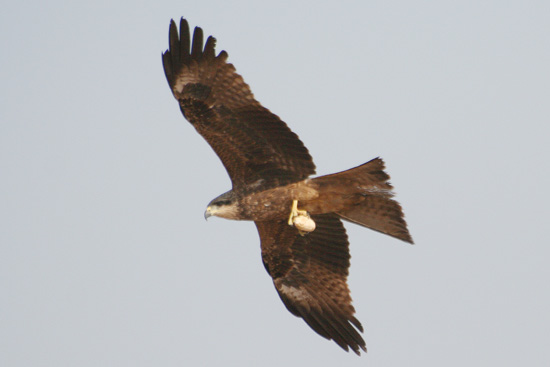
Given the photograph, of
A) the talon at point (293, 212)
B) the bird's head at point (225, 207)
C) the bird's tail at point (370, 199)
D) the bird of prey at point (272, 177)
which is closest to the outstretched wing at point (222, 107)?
the bird of prey at point (272, 177)

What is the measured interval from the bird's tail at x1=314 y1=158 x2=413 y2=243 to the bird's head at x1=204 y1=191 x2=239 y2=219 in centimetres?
84

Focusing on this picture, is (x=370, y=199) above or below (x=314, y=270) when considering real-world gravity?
above

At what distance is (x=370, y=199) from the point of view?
8727 mm

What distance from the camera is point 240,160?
8.84 m

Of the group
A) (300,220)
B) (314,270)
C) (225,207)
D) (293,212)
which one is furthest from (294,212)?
(314,270)

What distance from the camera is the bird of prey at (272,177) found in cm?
852

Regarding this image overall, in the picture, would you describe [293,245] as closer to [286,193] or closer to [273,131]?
[286,193]

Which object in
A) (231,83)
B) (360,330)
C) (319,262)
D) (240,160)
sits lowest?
(360,330)

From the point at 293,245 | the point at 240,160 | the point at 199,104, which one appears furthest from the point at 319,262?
the point at 199,104

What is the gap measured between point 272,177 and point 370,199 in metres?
0.99

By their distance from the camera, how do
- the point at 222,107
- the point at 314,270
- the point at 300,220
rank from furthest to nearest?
1. the point at 314,270
2. the point at 300,220
3. the point at 222,107

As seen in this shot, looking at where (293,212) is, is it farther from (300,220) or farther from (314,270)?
(314,270)

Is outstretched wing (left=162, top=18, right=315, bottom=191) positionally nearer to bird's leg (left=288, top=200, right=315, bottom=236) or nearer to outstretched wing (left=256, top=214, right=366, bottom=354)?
bird's leg (left=288, top=200, right=315, bottom=236)

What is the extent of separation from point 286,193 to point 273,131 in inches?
25.6
